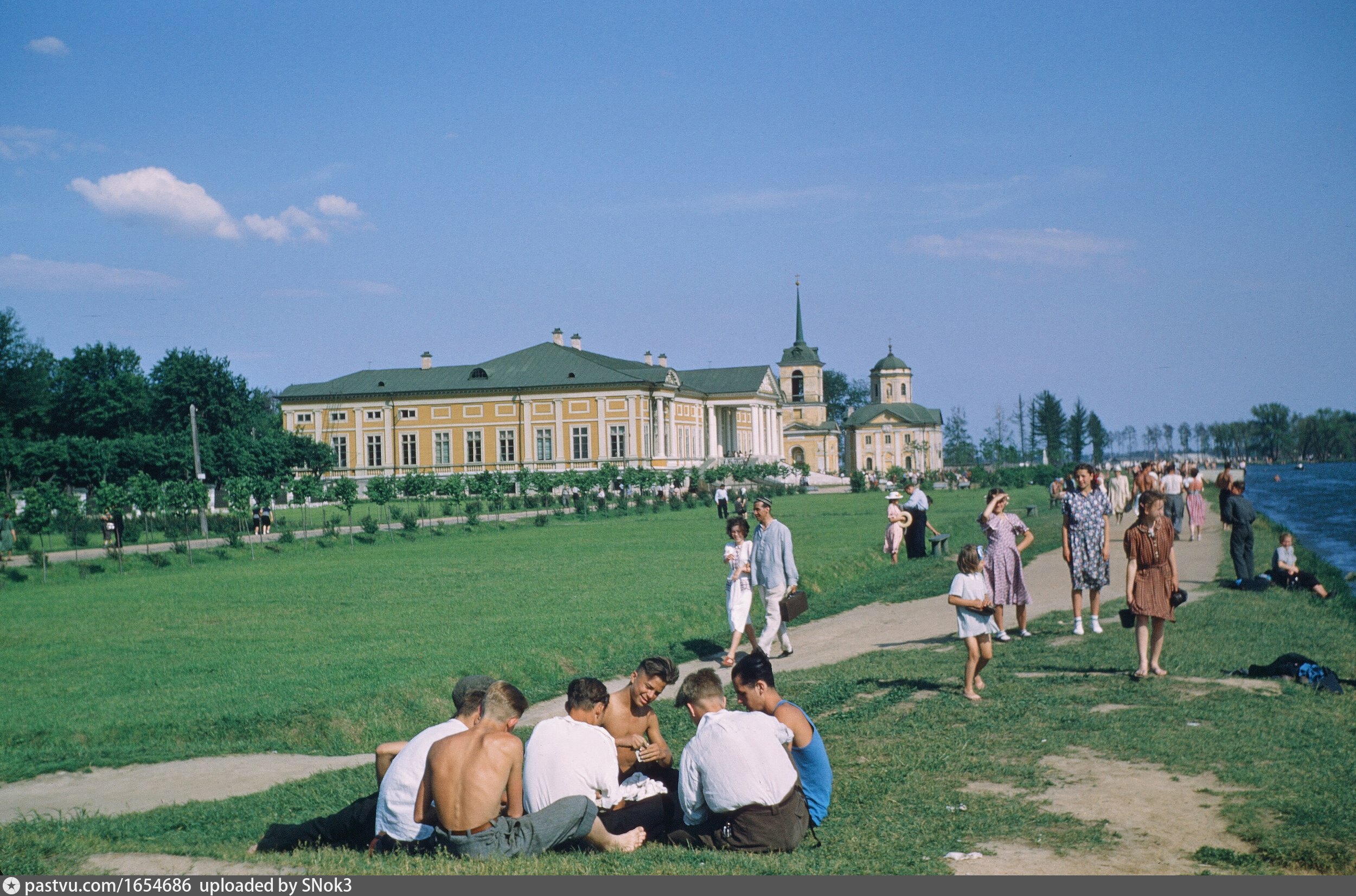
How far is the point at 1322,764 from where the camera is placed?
23.1ft

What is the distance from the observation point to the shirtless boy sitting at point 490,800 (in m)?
5.75

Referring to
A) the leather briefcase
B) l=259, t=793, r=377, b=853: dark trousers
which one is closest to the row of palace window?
the leather briefcase

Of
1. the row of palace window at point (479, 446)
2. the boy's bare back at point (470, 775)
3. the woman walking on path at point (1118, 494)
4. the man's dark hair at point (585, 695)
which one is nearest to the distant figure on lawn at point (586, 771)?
the man's dark hair at point (585, 695)

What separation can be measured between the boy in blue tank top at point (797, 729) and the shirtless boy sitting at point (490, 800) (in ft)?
3.64

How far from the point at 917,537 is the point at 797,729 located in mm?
17737

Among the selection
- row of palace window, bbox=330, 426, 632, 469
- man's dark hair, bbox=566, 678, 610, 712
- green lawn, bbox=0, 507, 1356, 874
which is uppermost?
row of palace window, bbox=330, 426, 632, 469

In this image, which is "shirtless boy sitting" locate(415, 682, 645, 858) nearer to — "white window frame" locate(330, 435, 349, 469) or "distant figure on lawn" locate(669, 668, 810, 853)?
"distant figure on lawn" locate(669, 668, 810, 853)

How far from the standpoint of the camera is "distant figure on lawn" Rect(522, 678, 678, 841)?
6113 mm

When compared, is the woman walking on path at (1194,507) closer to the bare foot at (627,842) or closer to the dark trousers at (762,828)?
the dark trousers at (762,828)

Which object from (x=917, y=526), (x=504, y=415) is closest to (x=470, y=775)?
(x=917, y=526)

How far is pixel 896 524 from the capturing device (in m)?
23.2

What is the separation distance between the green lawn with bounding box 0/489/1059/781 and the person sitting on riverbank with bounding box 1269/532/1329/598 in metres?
5.09

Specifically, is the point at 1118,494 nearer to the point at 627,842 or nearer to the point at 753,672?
the point at 753,672

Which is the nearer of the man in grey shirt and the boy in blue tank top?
the boy in blue tank top
